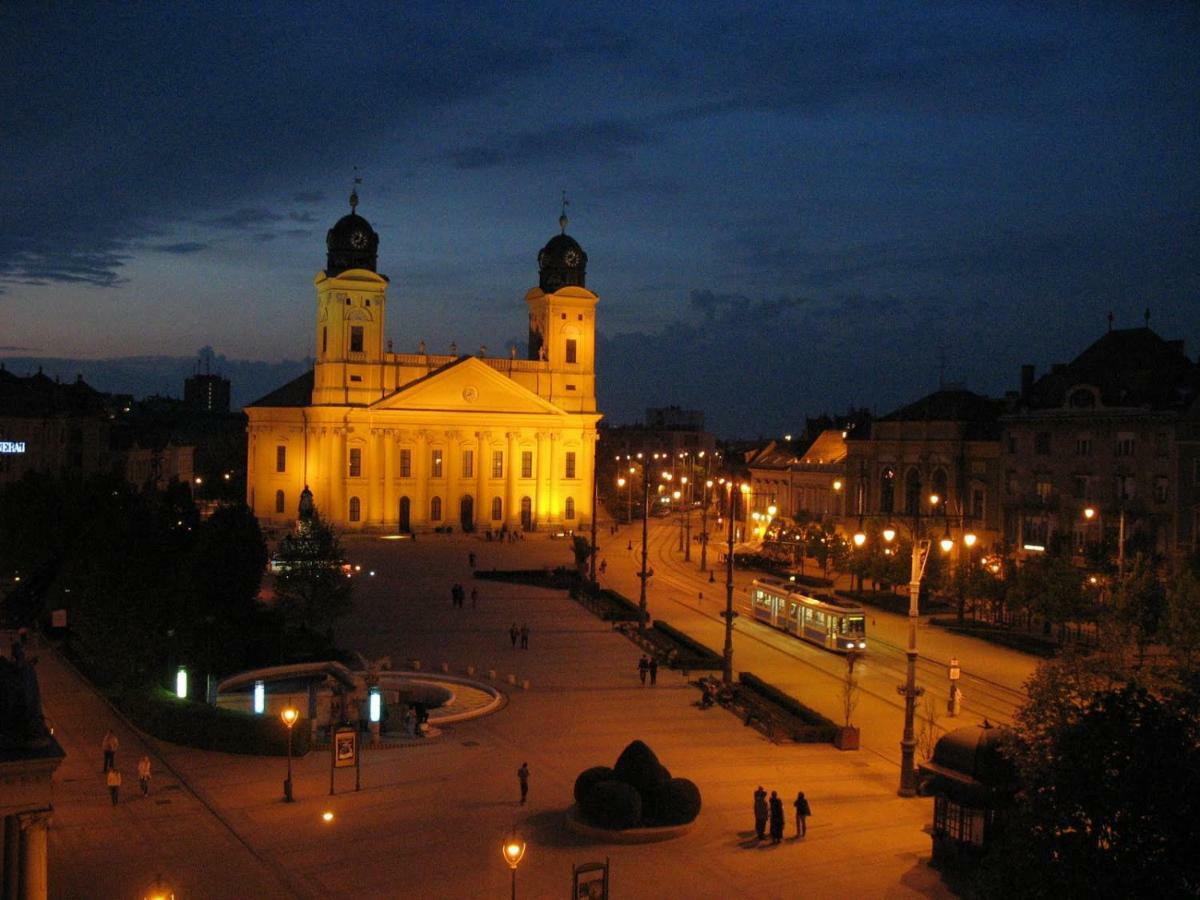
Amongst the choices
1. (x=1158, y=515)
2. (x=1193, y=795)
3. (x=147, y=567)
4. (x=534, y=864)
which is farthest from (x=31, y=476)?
(x=1193, y=795)

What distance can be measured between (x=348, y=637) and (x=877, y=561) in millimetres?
24976

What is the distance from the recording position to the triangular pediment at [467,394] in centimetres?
9106

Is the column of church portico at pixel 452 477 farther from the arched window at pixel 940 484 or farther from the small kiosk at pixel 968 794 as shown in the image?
the small kiosk at pixel 968 794

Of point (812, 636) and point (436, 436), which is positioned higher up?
point (436, 436)

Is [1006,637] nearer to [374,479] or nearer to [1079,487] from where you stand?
[1079,487]

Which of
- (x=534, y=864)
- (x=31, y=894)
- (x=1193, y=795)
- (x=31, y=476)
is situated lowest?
(x=534, y=864)

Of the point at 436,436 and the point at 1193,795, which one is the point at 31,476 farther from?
the point at 1193,795

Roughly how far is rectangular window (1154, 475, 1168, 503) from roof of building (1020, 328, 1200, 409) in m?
3.53

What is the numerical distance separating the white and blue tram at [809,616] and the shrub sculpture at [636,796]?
17.3 metres

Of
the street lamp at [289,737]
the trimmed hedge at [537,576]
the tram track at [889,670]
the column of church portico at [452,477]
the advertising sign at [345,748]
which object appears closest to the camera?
the street lamp at [289,737]

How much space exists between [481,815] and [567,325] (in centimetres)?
7576

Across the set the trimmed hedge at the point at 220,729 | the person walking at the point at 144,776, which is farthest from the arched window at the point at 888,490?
the person walking at the point at 144,776

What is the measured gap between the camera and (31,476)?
208 ft

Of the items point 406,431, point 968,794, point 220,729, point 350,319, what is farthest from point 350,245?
point 968,794
